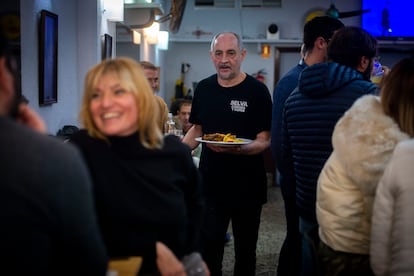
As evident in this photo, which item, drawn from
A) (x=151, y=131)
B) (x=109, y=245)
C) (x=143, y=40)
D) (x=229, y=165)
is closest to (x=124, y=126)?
(x=151, y=131)

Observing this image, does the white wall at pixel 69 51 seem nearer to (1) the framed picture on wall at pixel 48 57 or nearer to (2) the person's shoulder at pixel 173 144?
(1) the framed picture on wall at pixel 48 57

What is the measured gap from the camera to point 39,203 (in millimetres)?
964

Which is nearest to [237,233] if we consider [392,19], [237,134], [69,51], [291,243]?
[291,243]

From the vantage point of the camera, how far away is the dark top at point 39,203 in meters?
0.96

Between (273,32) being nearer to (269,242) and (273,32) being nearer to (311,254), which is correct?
(269,242)

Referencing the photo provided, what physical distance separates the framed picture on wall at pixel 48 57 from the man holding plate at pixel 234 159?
3.07ft

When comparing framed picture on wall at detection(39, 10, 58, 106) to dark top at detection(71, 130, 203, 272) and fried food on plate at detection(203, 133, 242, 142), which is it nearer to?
fried food on plate at detection(203, 133, 242, 142)

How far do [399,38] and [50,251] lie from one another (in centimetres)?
875

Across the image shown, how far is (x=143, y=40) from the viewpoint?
6.00 meters

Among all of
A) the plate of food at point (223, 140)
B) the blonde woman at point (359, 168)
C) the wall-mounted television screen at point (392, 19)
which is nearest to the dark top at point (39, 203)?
the blonde woman at point (359, 168)

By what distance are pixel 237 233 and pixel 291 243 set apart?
1.00ft

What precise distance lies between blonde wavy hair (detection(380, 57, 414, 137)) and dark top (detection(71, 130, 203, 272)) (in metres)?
0.70

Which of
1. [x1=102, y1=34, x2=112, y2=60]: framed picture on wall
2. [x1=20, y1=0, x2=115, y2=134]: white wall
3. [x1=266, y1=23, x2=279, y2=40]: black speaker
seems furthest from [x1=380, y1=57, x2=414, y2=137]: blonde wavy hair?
[x1=266, y1=23, x2=279, y2=40]: black speaker

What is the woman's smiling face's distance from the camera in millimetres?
1405
